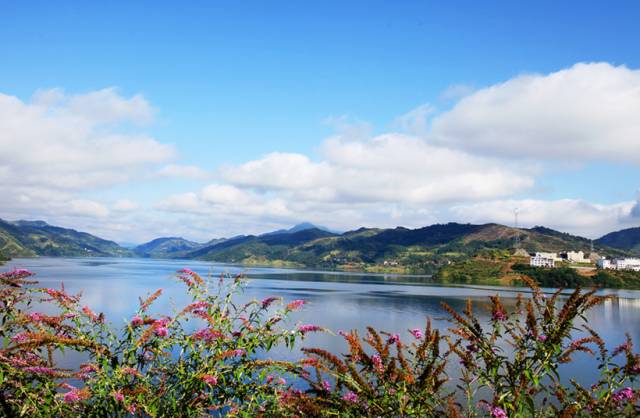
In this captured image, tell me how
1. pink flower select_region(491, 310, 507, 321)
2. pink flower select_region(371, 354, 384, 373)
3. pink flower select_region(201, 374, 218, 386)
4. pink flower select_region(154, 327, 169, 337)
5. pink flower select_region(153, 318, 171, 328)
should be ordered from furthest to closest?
pink flower select_region(491, 310, 507, 321)
pink flower select_region(154, 327, 169, 337)
pink flower select_region(153, 318, 171, 328)
pink flower select_region(371, 354, 384, 373)
pink flower select_region(201, 374, 218, 386)

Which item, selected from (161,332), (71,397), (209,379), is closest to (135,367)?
(161,332)

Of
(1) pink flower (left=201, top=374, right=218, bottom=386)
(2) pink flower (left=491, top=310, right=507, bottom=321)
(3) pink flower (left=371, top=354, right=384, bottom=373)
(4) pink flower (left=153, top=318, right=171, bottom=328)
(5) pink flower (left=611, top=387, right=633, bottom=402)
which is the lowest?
(5) pink flower (left=611, top=387, right=633, bottom=402)

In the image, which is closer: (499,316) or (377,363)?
(377,363)

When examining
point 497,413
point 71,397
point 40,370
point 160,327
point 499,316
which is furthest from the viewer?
point 499,316

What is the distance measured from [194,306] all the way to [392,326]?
69.6m

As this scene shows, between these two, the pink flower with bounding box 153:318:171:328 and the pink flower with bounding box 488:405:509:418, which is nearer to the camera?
the pink flower with bounding box 488:405:509:418

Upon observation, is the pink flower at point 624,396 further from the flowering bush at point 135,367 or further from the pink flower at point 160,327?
the pink flower at point 160,327

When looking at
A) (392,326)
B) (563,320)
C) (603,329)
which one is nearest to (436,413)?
(563,320)

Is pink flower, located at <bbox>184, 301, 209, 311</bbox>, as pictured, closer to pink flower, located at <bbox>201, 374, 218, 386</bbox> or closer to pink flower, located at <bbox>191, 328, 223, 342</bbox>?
pink flower, located at <bbox>191, 328, 223, 342</bbox>

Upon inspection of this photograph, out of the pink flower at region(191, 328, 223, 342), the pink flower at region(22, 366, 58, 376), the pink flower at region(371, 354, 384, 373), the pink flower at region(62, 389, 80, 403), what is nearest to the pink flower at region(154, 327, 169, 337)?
the pink flower at region(191, 328, 223, 342)

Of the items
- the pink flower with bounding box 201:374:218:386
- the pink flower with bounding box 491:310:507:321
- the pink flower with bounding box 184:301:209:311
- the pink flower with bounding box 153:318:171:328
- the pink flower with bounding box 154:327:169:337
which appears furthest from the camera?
the pink flower with bounding box 184:301:209:311

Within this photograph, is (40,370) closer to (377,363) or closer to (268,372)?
(268,372)

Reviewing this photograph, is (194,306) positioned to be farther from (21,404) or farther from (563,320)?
(563,320)

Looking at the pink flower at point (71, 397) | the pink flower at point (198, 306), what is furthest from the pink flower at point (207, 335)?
the pink flower at point (71, 397)
